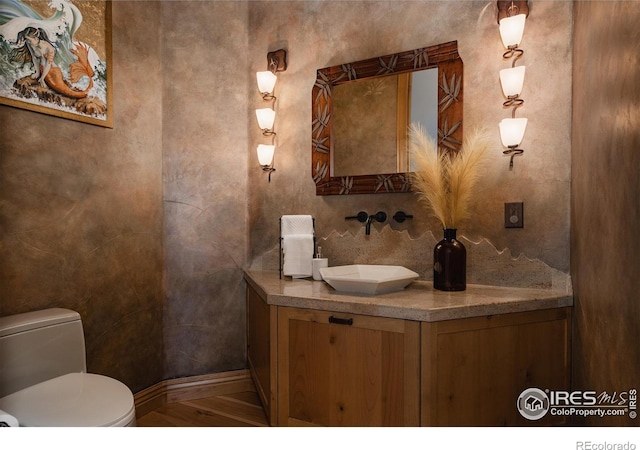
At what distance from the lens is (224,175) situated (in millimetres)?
2396

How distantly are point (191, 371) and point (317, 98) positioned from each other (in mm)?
1687

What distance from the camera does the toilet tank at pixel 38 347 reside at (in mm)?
1440

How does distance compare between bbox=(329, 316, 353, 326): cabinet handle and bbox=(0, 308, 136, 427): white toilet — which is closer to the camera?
bbox=(0, 308, 136, 427): white toilet

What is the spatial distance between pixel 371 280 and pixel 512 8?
1.35m

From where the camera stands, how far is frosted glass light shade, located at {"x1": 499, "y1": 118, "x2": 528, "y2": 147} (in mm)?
1773

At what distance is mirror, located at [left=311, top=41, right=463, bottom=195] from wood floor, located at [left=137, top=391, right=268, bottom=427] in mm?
1215

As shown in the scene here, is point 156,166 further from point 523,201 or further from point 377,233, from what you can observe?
point 523,201

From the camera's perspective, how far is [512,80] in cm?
178

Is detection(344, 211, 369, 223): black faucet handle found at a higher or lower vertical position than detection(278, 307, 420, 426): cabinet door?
higher

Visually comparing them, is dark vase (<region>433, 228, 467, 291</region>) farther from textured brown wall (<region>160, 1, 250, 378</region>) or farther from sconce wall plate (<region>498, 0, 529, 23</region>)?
textured brown wall (<region>160, 1, 250, 378</region>)

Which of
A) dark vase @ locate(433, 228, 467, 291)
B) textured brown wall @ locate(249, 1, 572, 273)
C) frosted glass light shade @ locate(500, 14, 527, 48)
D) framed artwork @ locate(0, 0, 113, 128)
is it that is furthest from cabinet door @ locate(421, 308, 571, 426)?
framed artwork @ locate(0, 0, 113, 128)

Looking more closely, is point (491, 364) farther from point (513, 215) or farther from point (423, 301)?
point (513, 215)

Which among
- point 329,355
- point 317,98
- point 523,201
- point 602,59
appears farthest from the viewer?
point 317,98
